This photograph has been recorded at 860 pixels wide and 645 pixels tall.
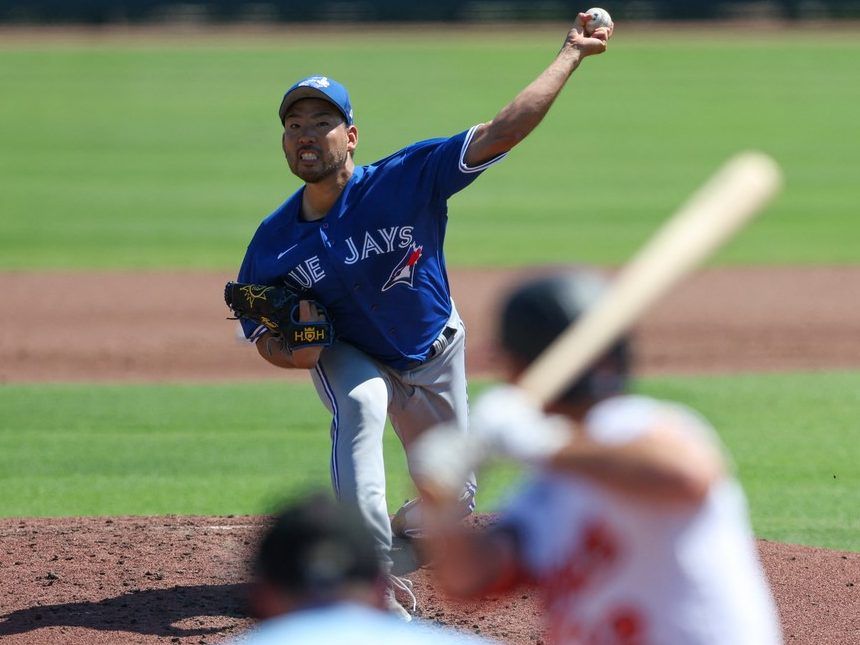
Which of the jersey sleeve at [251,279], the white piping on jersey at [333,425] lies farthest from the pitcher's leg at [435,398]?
the jersey sleeve at [251,279]

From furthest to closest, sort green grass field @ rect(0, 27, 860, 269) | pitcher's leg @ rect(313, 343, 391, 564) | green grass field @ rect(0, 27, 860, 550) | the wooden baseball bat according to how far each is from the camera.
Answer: green grass field @ rect(0, 27, 860, 269) < green grass field @ rect(0, 27, 860, 550) < pitcher's leg @ rect(313, 343, 391, 564) < the wooden baseball bat

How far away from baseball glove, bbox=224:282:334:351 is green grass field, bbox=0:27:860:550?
2.16m

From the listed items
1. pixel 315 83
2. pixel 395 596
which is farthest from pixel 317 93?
pixel 395 596

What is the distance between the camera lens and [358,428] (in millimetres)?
5246

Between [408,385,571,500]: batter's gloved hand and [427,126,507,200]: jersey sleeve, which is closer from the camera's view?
[408,385,571,500]: batter's gloved hand

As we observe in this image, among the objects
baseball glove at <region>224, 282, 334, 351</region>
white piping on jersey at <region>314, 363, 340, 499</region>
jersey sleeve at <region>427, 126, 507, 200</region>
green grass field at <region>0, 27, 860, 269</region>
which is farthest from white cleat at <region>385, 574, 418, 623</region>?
green grass field at <region>0, 27, 860, 269</region>

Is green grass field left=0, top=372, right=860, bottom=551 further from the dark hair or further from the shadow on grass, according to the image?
the dark hair

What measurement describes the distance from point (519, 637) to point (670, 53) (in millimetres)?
32231

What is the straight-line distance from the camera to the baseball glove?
5.34 metres

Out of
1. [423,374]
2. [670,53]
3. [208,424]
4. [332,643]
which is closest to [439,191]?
[423,374]

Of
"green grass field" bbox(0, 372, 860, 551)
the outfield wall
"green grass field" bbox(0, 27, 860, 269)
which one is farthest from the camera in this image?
the outfield wall

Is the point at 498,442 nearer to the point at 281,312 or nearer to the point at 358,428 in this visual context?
the point at 358,428

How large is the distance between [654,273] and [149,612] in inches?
148

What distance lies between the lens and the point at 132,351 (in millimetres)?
11633
